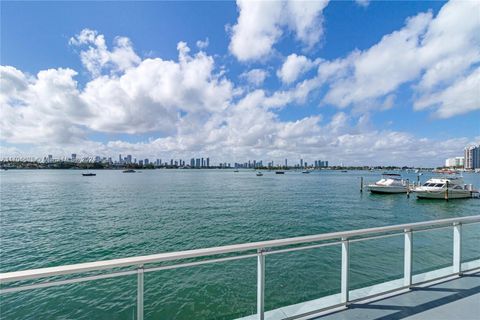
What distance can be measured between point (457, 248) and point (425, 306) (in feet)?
5.24

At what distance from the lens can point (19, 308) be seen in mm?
6793

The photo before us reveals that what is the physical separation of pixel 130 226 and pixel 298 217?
488 inches

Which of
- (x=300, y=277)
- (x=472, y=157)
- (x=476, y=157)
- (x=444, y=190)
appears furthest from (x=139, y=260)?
(x=472, y=157)

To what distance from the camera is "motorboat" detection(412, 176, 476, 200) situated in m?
32.0

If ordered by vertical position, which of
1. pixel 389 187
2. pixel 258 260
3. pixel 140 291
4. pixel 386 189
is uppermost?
pixel 258 260

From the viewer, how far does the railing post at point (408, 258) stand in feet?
11.5

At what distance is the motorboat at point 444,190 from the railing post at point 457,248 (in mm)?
35027

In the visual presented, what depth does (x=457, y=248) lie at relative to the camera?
396cm

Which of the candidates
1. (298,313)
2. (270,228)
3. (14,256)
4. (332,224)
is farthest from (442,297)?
(14,256)

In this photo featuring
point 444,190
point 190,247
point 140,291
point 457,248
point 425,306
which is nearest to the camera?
point 140,291

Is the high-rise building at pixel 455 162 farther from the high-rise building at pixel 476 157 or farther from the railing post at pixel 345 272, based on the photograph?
the railing post at pixel 345 272

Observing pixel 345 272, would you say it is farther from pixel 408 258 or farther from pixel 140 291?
pixel 140 291

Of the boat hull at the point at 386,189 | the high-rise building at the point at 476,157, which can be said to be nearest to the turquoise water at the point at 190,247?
the boat hull at the point at 386,189

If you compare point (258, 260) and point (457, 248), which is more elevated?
point (258, 260)
